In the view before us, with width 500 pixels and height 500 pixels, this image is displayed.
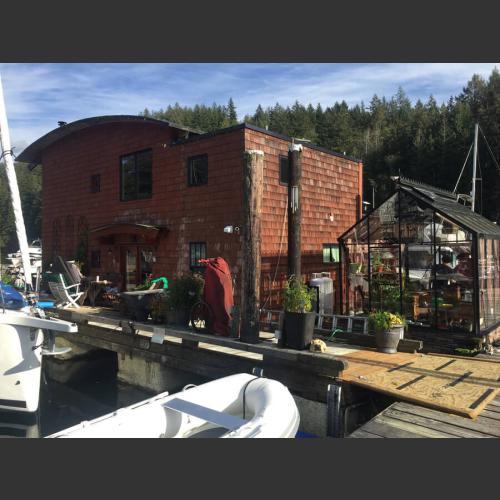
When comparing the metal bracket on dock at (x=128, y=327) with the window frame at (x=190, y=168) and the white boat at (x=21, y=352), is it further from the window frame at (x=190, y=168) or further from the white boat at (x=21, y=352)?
the window frame at (x=190, y=168)

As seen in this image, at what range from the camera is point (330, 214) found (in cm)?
1386

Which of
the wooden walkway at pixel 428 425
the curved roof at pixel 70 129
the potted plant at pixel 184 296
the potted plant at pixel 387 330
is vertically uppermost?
the curved roof at pixel 70 129

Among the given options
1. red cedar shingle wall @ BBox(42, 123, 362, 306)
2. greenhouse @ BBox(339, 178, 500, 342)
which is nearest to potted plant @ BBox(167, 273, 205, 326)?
red cedar shingle wall @ BBox(42, 123, 362, 306)

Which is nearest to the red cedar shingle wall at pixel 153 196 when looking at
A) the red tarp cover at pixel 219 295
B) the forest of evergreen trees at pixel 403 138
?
the red tarp cover at pixel 219 295

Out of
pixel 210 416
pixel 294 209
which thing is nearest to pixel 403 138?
pixel 294 209

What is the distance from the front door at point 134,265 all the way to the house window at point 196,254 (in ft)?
6.30

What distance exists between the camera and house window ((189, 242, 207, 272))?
12.0 m

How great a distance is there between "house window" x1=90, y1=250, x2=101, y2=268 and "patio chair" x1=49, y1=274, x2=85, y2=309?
2.18 meters

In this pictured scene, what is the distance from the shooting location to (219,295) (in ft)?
27.6

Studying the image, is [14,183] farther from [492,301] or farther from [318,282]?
[492,301]

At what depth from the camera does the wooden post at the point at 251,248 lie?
7660 mm

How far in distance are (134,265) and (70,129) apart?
5.68 meters

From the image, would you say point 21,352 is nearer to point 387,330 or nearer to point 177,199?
point 177,199

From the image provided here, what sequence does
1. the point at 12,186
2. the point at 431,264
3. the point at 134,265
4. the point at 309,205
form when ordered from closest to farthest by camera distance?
the point at 12,186, the point at 431,264, the point at 309,205, the point at 134,265
